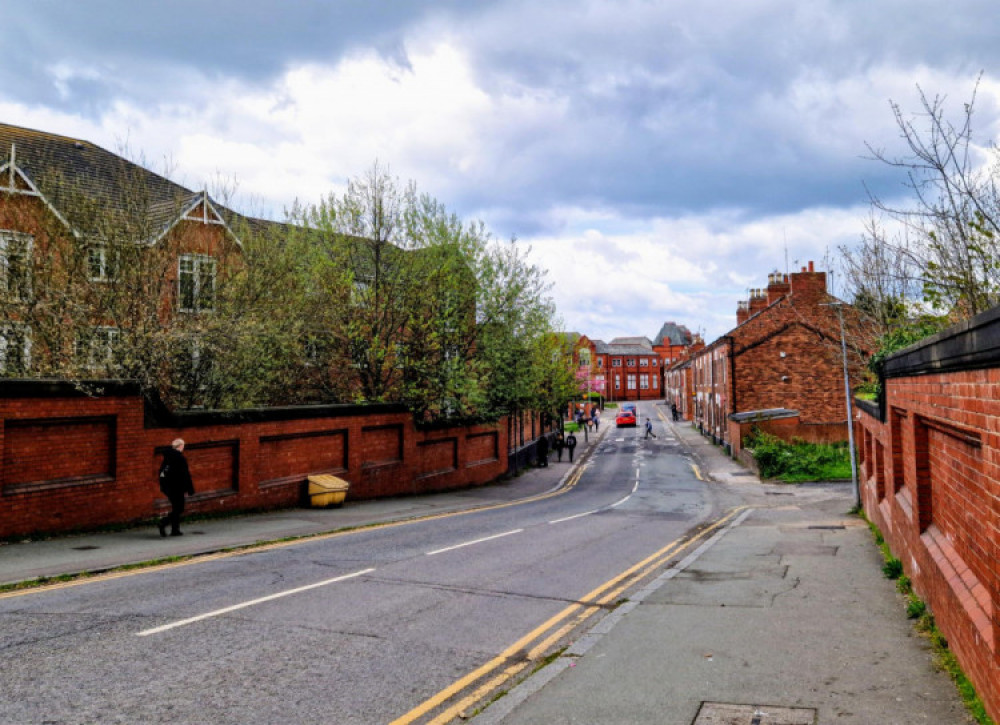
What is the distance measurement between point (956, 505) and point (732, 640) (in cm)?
256

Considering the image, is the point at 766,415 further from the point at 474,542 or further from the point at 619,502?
the point at 474,542

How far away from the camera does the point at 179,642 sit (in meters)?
6.89

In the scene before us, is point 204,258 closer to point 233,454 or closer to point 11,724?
point 233,454

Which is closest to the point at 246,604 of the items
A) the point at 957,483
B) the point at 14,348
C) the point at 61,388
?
the point at 61,388

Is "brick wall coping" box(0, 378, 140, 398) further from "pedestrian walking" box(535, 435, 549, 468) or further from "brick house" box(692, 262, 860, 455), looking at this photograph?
"brick house" box(692, 262, 860, 455)

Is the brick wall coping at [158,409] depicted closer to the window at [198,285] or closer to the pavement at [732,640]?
the pavement at [732,640]

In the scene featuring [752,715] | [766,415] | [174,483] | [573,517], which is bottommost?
[573,517]

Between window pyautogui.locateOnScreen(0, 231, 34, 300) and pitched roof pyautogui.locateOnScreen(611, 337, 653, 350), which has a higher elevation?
pitched roof pyautogui.locateOnScreen(611, 337, 653, 350)

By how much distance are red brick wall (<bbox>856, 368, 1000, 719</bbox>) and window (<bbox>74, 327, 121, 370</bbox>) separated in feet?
50.3

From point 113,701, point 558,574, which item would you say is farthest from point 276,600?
point 558,574

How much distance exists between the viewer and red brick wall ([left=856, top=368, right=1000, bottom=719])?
4.74 m

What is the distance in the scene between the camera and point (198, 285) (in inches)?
715

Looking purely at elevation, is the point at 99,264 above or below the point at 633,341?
below

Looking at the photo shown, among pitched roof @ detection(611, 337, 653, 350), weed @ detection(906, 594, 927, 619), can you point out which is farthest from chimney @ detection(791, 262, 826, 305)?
pitched roof @ detection(611, 337, 653, 350)
